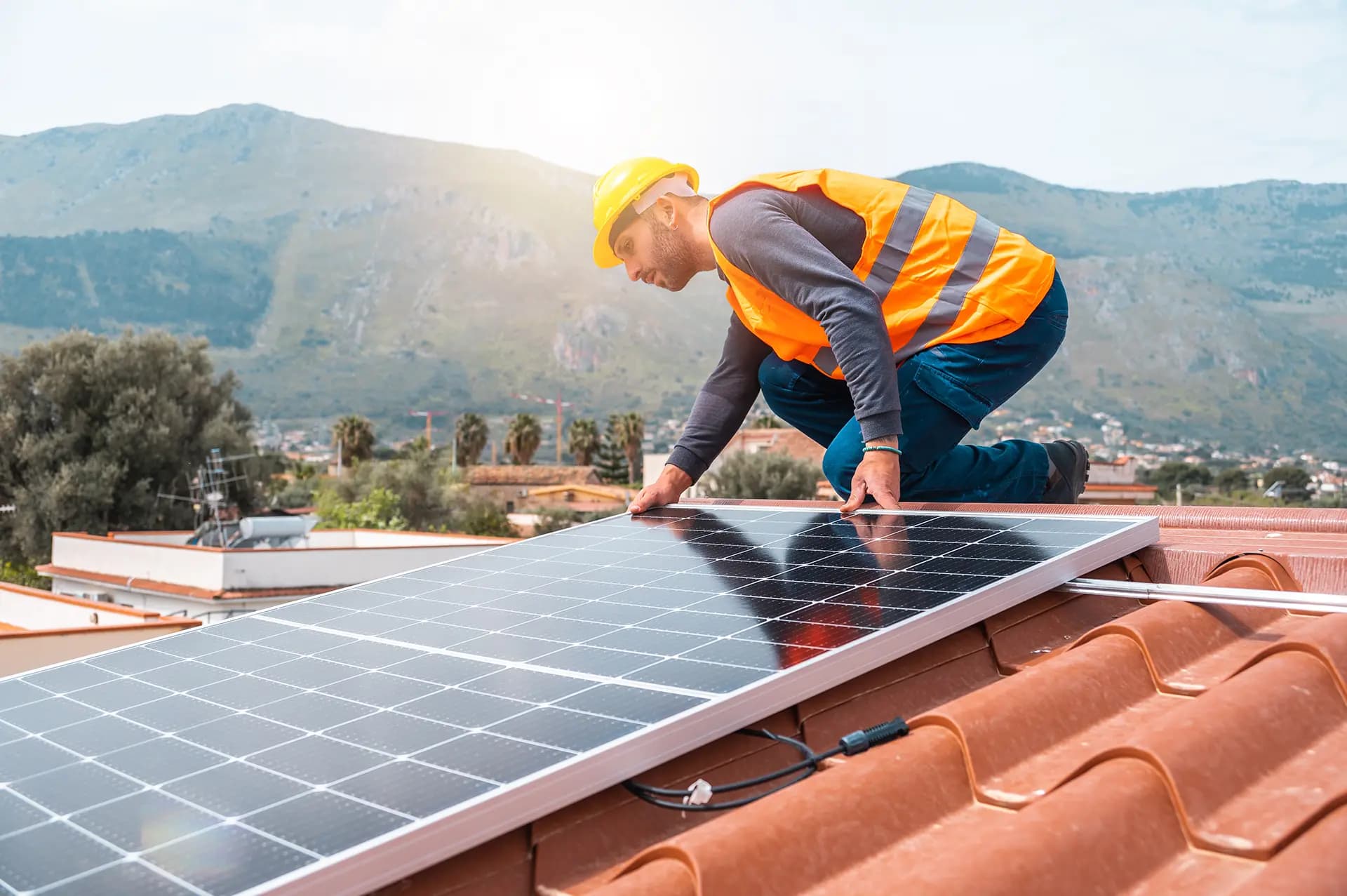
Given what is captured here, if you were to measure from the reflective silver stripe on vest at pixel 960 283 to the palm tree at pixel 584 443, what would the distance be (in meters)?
105

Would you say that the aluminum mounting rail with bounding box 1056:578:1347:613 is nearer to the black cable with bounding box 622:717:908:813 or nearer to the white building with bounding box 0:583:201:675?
the black cable with bounding box 622:717:908:813

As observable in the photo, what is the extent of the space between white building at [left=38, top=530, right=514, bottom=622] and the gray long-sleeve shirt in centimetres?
2460

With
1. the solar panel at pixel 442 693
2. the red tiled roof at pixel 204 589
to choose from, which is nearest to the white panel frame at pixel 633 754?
the solar panel at pixel 442 693

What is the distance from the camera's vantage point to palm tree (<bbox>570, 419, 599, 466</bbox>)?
359 ft

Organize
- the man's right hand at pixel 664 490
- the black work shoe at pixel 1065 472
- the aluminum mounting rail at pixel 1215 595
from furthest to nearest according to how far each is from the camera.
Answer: the black work shoe at pixel 1065 472, the man's right hand at pixel 664 490, the aluminum mounting rail at pixel 1215 595

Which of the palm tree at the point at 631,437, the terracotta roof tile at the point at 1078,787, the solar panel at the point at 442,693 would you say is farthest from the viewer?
the palm tree at the point at 631,437

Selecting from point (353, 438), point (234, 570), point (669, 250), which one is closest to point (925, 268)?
point (669, 250)

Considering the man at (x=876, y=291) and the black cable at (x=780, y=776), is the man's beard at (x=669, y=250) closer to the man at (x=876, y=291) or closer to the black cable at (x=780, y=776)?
the man at (x=876, y=291)

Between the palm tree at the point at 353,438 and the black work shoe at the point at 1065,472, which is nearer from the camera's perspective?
the black work shoe at the point at 1065,472

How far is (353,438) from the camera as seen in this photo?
296 feet

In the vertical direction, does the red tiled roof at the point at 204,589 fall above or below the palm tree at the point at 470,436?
below

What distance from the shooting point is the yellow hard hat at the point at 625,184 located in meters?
4.55

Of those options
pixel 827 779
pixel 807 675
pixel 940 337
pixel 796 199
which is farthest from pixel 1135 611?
pixel 796 199

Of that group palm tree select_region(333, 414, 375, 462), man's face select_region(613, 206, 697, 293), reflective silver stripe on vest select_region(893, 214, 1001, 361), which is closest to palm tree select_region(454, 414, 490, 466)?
palm tree select_region(333, 414, 375, 462)
